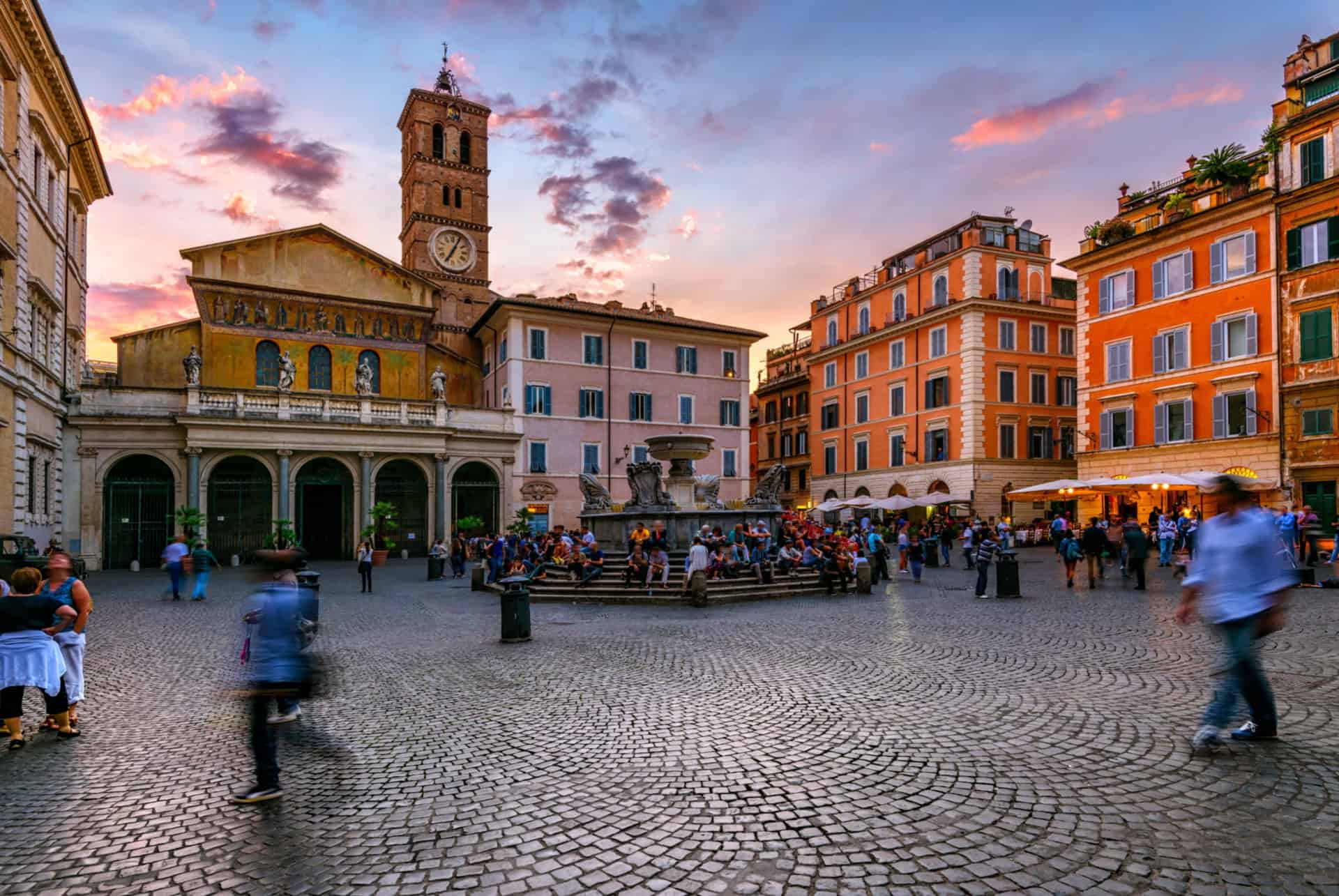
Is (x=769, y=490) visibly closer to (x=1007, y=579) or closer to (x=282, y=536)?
(x=1007, y=579)

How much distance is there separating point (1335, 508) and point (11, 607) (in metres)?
33.1

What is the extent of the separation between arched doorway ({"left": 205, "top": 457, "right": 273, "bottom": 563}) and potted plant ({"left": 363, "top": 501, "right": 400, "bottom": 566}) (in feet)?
14.8

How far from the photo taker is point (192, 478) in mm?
29312

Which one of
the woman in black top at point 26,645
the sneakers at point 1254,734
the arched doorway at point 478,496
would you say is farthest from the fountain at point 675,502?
the sneakers at point 1254,734

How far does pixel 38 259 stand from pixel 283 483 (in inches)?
443

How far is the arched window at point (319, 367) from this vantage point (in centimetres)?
3644

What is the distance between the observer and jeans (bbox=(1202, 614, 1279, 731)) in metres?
5.16

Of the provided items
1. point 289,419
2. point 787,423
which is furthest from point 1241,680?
point 787,423

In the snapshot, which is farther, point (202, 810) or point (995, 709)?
point (995, 709)

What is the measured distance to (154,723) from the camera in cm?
696

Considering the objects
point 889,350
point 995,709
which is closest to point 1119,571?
point 995,709

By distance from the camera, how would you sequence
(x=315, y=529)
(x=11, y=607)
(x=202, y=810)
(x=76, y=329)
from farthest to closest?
(x=315, y=529) → (x=76, y=329) → (x=11, y=607) → (x=202, y=810)

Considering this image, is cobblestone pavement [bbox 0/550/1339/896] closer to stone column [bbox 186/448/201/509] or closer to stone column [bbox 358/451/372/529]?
stone column [bbox 186/448/201/509]

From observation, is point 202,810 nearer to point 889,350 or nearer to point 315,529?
point 315,529
